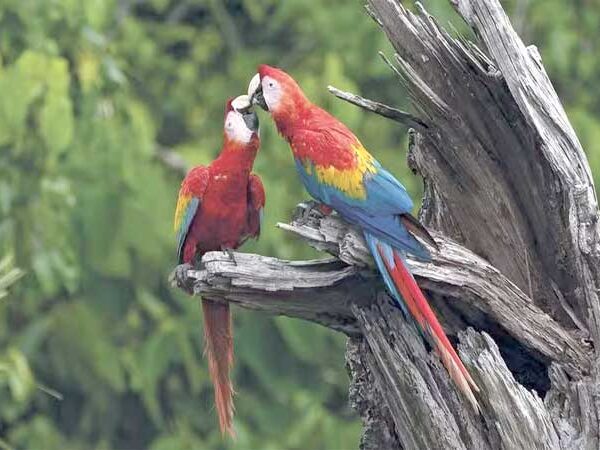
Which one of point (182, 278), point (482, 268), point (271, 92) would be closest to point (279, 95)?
point (271, 92)

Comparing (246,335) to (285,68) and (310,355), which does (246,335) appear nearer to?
(310,355)

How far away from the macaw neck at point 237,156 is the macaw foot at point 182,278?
0.91ft

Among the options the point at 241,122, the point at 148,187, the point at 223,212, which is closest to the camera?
the point at 241,122

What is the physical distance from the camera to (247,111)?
4.49 metres

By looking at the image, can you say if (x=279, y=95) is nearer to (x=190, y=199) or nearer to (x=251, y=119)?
(x=251, y=119)

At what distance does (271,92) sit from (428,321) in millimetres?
731

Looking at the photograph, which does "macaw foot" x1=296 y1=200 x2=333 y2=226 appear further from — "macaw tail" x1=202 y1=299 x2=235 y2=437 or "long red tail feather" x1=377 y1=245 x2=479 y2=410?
"macaw tail" x1=202 y1=299 x2=235 y2=437

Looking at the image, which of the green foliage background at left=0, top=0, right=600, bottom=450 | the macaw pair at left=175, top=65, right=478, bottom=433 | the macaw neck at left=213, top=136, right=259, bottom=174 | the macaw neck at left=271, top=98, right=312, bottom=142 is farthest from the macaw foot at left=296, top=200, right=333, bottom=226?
the green foliage background at left=0, top=0, right=600, bottom=450

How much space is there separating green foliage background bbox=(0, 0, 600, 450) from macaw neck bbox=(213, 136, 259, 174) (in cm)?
137

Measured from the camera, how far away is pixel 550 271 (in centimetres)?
434

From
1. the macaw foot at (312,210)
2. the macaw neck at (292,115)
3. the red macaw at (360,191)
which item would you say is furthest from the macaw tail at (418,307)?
the macaw neck at (292,115)

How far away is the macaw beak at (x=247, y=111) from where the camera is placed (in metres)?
4.49

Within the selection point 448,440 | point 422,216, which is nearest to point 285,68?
point 422,216

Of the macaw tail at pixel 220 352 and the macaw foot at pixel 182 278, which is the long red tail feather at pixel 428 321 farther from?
Result: the macaw tail at pixel 220 352
